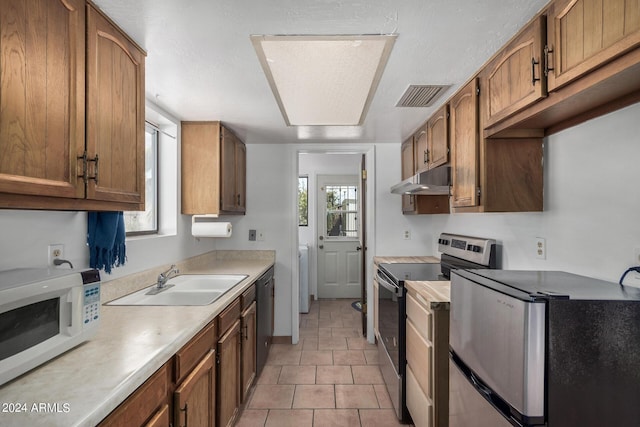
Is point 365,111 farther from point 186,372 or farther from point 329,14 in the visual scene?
point 186,372

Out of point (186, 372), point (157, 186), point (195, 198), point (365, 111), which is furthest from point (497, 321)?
point (157, 186)

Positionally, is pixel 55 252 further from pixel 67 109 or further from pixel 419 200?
pixel 419 200

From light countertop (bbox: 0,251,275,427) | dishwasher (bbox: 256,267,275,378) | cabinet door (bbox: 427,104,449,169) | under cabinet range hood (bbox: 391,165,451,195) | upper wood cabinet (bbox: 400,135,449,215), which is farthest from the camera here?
upper wood cabinet (bbox: 400,135,449,215)

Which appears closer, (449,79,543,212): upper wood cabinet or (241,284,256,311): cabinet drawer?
(449,79,543,212): upper wood cabinet

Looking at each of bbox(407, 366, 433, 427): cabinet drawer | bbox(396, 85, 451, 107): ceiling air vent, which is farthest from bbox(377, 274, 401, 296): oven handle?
→ bbox(396, 85, 451, 107): ceiling air vent

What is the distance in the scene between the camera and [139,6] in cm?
119

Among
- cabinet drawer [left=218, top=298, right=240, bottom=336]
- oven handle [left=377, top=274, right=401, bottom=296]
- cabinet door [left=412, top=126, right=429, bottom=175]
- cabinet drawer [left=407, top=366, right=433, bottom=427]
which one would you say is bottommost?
cabinet drawer [left=407, top=366, right=433, bottom=427]

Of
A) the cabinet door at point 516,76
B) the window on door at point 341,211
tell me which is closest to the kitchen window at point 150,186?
the cabinet door at point 516,76

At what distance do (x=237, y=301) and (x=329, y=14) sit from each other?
5.37ft

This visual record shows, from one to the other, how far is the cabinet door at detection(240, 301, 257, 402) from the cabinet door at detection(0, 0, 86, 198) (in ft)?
4.55

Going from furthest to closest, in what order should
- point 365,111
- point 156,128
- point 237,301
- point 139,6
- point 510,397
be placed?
point 156,128
point 365,111
point 237,301
point 139,6
point 510,397

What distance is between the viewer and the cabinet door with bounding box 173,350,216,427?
1193 millimetres

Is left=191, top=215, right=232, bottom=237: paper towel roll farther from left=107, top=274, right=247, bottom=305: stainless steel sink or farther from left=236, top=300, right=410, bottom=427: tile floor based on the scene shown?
left=236, top=300, right=410, bottom=427: tile floor

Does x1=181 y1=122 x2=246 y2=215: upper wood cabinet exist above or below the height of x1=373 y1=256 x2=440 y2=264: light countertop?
above
